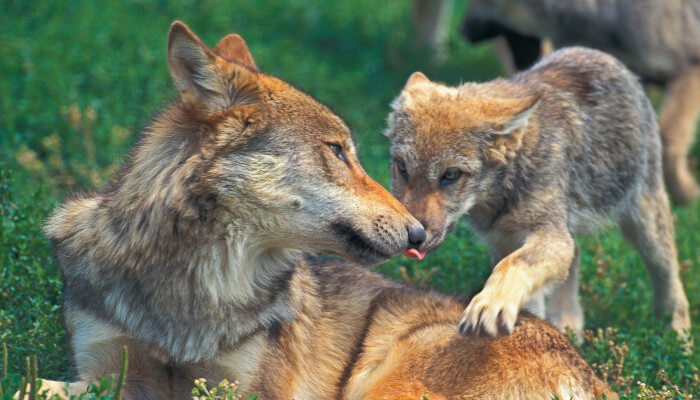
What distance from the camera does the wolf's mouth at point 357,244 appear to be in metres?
3.40

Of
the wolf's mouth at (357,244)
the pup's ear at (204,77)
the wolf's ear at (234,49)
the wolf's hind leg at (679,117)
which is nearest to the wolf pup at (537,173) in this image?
the wolf's mouth at (357,244)

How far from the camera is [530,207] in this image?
459 centimetres

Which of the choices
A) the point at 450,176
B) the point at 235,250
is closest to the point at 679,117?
the point at 450,176

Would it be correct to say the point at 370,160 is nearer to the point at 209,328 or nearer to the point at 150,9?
the point at 150,9

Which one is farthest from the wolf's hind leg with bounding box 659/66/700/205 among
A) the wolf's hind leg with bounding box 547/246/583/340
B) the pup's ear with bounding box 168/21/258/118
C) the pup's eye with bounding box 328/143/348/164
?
Answer: the pup's ear with bounding box 168/21/258/118

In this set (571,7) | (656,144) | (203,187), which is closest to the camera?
(203,187)

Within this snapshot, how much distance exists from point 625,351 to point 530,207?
1027 mm

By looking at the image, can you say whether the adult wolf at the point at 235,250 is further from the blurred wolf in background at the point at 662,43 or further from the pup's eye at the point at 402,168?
the blurred wolf in background at the point at 662,43

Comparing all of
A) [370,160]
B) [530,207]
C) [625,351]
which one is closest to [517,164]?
[530,207]

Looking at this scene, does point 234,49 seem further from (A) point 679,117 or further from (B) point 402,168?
(A) point 679,117

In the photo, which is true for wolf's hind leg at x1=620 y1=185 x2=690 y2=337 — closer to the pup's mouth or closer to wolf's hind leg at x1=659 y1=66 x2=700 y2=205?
the pup's mouth

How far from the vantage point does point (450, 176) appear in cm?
441

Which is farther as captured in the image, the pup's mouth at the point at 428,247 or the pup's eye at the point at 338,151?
the pup's mouth at the point at 428,247

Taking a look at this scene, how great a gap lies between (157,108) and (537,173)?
7.33 feet
